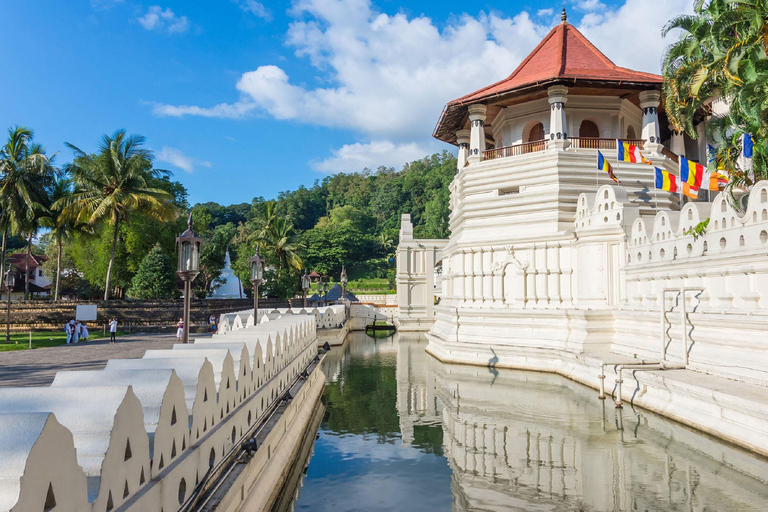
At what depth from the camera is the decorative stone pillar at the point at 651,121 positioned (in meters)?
20.4

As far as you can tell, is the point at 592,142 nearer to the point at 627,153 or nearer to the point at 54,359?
the point at 627,153

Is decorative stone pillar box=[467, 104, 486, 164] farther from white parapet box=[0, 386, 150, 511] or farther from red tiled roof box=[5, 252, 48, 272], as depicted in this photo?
→ red tiled roof box=[5, 252, 48, 272]

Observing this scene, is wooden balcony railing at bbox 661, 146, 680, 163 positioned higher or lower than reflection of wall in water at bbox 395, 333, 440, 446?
higher

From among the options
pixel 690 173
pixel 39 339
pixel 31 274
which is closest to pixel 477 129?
pixel 690 173

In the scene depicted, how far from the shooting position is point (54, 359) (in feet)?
57.6

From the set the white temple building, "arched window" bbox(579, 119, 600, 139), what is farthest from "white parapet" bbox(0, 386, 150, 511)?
"arched window" bbox(579, 119, 600, 139)

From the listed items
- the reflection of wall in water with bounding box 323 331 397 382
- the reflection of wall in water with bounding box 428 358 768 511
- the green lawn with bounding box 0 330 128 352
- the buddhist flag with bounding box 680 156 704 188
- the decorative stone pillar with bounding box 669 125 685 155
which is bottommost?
the reflection of wall in water with bounding box 323 331 397 382

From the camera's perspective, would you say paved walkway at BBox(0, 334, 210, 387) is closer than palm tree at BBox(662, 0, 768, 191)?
No

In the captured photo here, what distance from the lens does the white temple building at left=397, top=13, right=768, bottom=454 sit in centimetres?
1041

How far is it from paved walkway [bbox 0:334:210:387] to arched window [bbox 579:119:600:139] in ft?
58.9

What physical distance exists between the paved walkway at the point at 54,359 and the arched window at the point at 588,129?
58.9 feet

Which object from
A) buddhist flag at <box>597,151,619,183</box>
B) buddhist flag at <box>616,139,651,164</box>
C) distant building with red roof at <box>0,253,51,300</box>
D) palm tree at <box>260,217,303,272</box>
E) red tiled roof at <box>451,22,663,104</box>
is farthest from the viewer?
distant building with red roof at <box>0,253,51,300</box>

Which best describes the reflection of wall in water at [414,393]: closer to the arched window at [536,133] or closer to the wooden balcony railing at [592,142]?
the wooden balcony railing at [592,142]

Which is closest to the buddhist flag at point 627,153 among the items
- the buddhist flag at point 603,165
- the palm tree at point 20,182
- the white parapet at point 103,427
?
the buddhist flag at point 603,165
